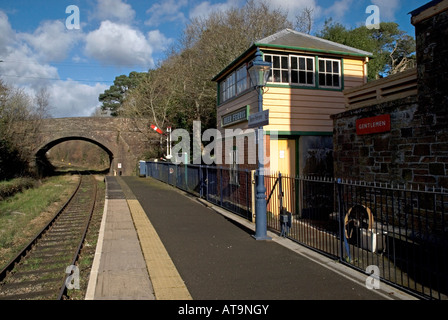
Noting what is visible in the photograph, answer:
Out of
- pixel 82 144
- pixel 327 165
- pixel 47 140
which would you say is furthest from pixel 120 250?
pixel 82 144

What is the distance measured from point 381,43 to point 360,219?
2586cm

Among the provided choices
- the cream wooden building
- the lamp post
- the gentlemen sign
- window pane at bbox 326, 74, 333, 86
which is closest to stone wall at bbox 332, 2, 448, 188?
the lamp post

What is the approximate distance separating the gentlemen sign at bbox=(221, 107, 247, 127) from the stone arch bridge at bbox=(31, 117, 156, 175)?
20274 millimetres

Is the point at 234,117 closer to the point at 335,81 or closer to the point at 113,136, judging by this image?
the point at 335,81

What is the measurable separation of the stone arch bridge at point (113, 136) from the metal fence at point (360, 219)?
19.6 metres

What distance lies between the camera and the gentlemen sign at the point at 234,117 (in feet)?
40.0

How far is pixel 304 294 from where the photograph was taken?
4.56 meters

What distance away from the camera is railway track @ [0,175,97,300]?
5422 mm

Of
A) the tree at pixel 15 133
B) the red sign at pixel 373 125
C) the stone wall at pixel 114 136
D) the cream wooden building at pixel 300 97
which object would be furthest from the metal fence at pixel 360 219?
the stone wall at pixel 114 136

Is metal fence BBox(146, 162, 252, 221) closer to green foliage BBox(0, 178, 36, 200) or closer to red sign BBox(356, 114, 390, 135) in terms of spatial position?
red sign BBox(356, 114, 390, 135)

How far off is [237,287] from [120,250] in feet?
9.13

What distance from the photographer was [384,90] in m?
8.15

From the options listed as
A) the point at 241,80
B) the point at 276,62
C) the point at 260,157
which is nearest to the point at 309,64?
the point at 276,62

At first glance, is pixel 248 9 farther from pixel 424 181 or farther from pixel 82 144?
pixel 82 144
